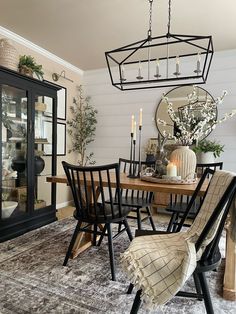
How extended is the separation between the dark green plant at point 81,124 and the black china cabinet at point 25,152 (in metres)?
1.08

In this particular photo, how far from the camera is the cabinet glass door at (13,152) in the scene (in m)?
2.76

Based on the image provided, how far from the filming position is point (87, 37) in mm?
3240

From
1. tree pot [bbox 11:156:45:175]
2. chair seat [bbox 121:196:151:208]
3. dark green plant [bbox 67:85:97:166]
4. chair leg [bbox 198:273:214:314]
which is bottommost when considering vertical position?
chair leg [bbox 198:273:214:314]

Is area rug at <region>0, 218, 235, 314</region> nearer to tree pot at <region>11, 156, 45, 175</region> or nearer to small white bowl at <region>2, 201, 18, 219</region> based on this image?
small white bowl at <region>2, 201, 18, 219</region>

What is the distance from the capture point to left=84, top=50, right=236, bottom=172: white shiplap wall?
3.69 m

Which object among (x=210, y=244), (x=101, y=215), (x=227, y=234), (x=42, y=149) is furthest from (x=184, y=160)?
(x=42, y=149)

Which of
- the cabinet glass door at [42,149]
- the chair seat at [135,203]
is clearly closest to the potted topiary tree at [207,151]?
A: the chair seat at [135,203]

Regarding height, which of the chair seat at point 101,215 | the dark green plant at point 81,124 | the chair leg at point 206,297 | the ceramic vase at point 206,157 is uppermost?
the dark green plant at point 81,124

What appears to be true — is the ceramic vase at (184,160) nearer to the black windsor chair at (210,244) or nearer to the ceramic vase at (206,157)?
the black windsor chair at (210,244)

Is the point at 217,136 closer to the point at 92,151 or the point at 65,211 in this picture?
the point at 92,151

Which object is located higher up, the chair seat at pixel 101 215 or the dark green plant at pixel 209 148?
the dark green plant at pixel 209 148

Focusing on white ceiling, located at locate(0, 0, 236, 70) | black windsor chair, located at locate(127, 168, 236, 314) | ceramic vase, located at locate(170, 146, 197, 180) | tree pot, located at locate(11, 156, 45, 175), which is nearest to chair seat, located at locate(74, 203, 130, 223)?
ceramic vase, located at locate(170, 146, 197, 180)

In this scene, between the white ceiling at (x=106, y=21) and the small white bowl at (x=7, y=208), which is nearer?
the white ceiling at (x=106, y=21)

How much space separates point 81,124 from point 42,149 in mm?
1393
